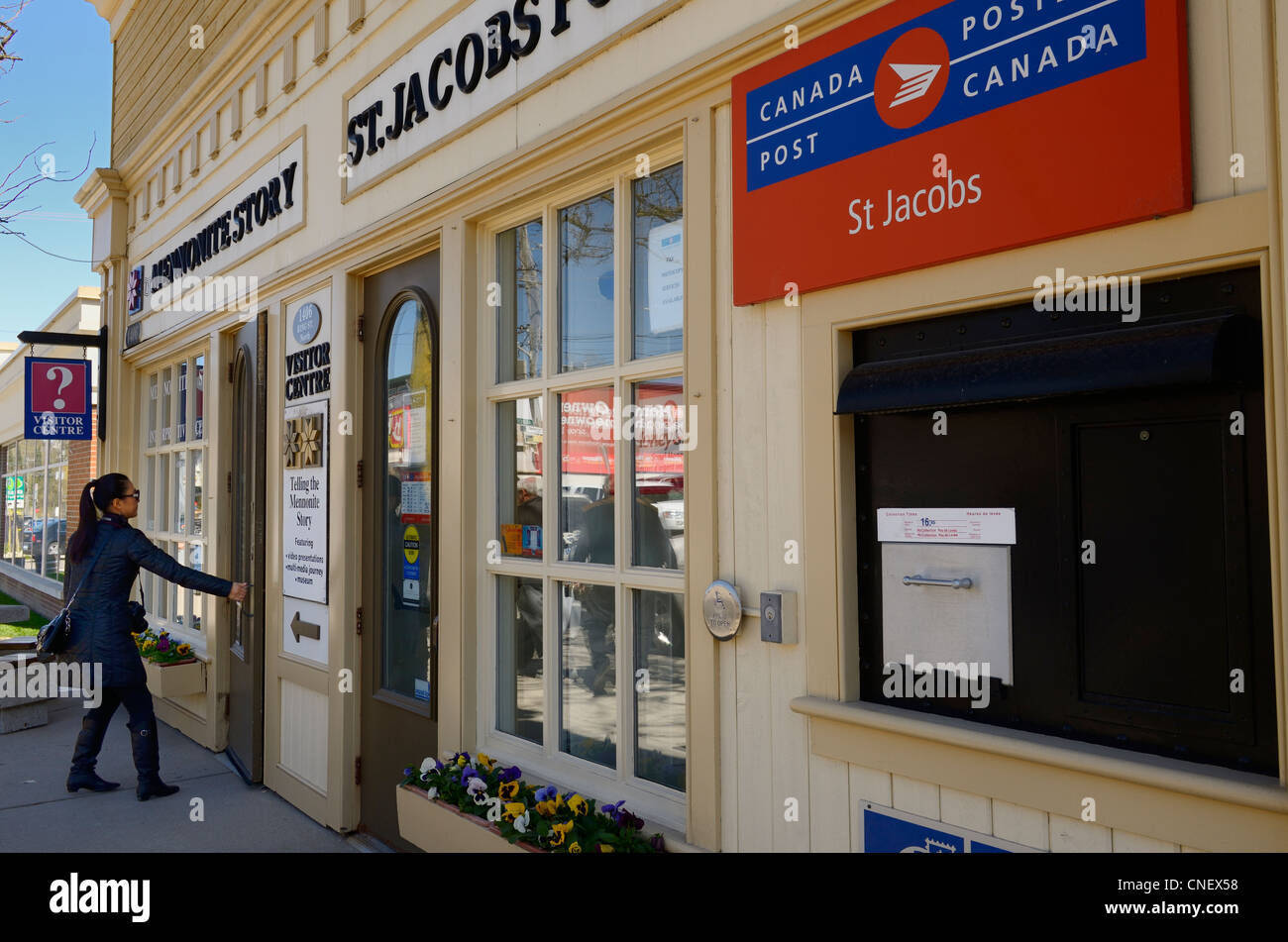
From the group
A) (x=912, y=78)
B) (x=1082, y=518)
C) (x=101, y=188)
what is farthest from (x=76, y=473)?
(x=1082, y=518)

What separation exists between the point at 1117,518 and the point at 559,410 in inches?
82.0

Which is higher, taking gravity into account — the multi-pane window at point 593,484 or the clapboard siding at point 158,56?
the clapboard siding at point 158,56

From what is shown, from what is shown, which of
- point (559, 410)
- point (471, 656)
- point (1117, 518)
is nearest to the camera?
point (1117, 518)

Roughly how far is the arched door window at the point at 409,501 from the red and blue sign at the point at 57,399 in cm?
538

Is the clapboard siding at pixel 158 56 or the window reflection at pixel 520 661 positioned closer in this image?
the window reflection at pixel 520 661

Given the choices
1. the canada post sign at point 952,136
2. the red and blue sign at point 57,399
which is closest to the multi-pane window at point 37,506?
the red and blue sign at point 57,399

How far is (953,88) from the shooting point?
85.8 inches

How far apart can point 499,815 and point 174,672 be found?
14.7 feet

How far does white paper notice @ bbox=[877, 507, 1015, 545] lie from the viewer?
2160 mm

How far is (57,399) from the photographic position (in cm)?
845

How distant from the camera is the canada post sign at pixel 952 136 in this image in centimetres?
186

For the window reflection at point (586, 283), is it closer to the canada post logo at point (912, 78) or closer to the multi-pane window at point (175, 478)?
the canada post logo at point (912, 78)

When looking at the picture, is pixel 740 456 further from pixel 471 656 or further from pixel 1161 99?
pixel 471 656
